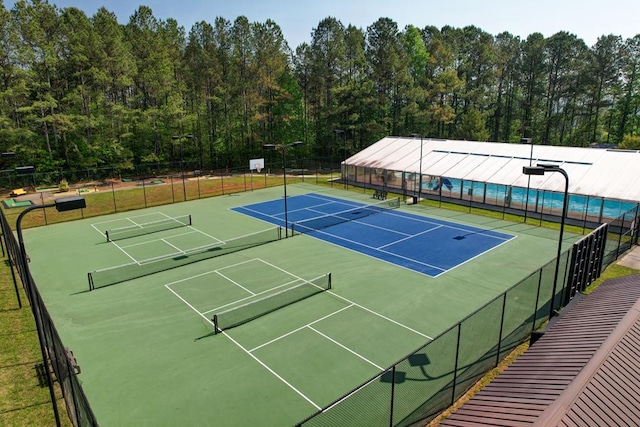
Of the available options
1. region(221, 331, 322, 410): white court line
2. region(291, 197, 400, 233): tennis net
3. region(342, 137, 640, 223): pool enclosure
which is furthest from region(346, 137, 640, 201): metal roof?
region(221, 331, 322, 410): white court line

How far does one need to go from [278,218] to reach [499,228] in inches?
692

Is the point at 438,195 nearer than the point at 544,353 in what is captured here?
No

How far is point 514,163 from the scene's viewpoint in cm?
3762

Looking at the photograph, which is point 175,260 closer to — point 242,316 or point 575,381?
point 242,316

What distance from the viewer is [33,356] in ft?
Answer: 50.8

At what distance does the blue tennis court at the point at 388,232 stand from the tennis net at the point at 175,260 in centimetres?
267

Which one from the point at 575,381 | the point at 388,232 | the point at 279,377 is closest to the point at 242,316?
the point at 279,377

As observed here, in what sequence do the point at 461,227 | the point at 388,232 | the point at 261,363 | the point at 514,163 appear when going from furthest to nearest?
the point at 514,163 < the point at 461,227 < the point at 388,232 < the point at 261,363

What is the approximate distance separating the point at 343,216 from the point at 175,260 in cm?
1506

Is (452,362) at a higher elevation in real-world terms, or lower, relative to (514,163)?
lower

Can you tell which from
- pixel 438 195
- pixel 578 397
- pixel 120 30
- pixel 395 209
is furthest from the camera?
pixel 120 30

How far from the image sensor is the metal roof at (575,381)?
26.9ft

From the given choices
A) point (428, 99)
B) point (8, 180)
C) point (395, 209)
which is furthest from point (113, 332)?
point (428, 99)

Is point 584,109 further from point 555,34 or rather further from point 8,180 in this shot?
point 8,180
